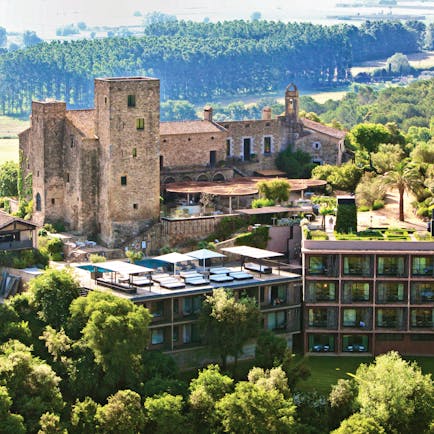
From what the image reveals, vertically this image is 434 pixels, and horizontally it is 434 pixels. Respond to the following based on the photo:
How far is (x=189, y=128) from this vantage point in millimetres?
83125

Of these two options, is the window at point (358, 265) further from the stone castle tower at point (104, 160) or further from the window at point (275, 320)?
the stone castle tower at point (104, 160)

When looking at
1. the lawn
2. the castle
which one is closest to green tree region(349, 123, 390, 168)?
the castle

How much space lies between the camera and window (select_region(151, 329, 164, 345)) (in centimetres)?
6261

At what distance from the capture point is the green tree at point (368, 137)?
292ft

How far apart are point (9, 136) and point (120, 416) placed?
8713cm

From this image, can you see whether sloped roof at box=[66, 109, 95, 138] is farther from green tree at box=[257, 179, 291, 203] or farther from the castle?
green tree at box=[257, 179, 291, 203]

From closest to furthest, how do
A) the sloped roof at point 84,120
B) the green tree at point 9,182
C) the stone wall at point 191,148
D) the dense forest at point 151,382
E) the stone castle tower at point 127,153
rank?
the dense forest at point 151,382, the stone castle tower at point 127,153, the sloped roof at point 84,120, the stone wall at point 191,148, the green tree at point 9,182

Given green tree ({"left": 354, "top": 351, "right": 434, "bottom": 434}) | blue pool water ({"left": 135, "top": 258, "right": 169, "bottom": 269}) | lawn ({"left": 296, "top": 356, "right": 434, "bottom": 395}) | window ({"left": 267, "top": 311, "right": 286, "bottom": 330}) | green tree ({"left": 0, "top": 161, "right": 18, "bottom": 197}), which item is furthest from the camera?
green tree ({"left": 0, "top": 161, "right": 18, "bottom": 197})

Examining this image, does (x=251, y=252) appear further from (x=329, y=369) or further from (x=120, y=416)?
(x=120, y=416)

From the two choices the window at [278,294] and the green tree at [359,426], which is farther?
the window at [278,294]

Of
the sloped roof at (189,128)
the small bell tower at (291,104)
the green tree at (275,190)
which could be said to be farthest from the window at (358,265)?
the small bell tower at (291,104)

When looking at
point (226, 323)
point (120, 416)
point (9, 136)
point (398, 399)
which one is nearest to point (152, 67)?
point (9, 136)

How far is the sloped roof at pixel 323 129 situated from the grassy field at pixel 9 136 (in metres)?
34.8

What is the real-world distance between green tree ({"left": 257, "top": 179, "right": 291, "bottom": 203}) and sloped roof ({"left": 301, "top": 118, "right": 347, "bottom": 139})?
10534mm
